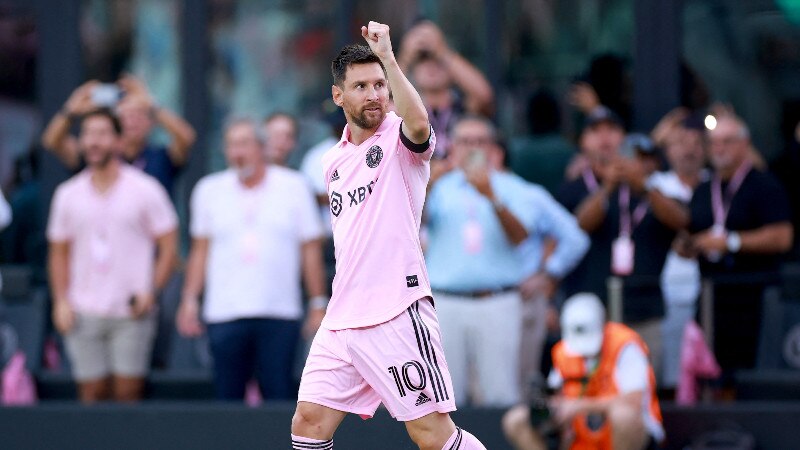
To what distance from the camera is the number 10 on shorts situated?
21.9ft

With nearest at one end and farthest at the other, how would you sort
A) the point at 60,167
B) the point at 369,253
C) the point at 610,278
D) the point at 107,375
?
the point at 369,253, the point at 610,278, the point at 107,375, the point at 60,167

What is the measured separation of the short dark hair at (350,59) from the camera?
6.57 m

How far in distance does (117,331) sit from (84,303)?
0.93ft

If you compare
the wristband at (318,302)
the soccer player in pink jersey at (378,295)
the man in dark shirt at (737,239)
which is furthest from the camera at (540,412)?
the soccer player in pink jersey at (378,295)

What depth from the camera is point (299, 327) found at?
34.3 feet

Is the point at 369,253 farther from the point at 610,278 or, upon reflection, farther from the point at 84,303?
the point at 84,303

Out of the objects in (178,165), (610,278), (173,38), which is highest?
(173,38)

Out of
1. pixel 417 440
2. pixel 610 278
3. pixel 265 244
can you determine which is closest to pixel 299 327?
pixel 265 244

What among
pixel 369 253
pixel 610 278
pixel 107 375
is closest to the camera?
pixel 369 253

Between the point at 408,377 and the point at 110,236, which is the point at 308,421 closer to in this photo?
the point at 408,377

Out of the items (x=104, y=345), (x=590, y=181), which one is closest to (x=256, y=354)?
(x=104, y=345)

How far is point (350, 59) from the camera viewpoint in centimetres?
658

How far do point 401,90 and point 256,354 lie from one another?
14.0 ft

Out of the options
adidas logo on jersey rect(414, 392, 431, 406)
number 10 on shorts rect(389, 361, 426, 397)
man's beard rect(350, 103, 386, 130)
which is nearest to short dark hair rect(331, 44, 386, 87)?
man's beard rect(350, 103, 386, 130)
